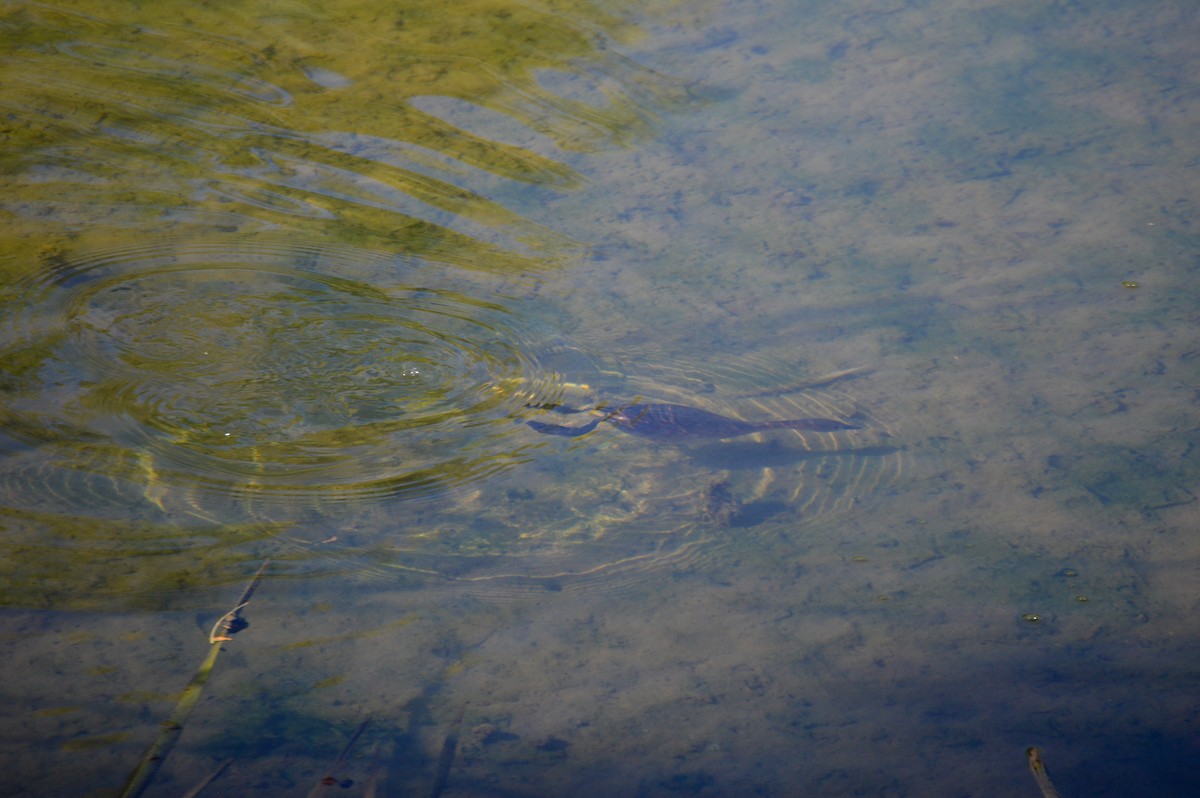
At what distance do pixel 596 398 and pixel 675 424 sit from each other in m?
0.36

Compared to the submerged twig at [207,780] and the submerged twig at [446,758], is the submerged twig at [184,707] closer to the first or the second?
Answer: the submerged twig at [207,780]

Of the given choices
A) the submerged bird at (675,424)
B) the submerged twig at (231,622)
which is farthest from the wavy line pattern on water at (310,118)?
the submerged twig at (231,622)

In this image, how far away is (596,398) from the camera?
4141 millimetres

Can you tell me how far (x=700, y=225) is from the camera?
500cm

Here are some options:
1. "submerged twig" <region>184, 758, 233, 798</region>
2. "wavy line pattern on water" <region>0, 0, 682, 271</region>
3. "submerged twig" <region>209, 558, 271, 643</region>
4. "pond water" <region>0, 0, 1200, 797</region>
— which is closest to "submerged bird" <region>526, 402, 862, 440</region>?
"pond water" <region>0, 0, 1200, 797</region>

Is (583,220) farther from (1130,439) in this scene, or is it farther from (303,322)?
(1130,439)

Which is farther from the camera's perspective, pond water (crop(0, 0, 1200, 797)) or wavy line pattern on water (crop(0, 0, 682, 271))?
wavy line pattern on water (crop(0, 0, 682, 271))

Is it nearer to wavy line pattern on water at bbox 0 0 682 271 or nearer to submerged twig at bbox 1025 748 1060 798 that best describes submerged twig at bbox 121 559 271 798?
wavy line pattern on water at bbox 0 0 682 271

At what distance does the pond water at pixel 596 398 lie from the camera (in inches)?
116

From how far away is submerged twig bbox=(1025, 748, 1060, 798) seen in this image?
267cm

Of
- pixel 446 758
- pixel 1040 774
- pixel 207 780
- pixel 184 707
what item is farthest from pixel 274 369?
pixel 1040 774

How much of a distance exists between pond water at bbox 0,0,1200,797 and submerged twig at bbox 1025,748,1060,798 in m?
0.05

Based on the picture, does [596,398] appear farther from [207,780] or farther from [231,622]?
[207,780]

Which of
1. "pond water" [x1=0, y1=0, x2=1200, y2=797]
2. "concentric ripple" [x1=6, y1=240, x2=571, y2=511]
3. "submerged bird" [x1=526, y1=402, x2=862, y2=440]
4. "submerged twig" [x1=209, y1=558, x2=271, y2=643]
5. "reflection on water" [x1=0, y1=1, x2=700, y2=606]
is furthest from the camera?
"submerged bird" [x1=526, y1=402, x2=862, y2=440]
